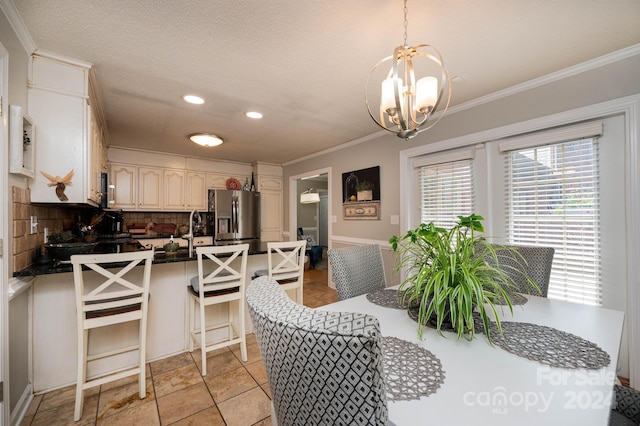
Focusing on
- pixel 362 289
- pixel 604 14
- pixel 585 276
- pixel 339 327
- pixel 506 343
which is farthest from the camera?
pixel 585 276

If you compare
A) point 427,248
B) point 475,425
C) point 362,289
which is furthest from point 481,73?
point 475,425

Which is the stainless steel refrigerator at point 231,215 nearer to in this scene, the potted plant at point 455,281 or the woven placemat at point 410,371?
the potted plant at point 455,281

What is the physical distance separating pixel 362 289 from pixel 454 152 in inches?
77.7

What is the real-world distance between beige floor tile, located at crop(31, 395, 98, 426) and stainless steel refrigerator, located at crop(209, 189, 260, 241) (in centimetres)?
312

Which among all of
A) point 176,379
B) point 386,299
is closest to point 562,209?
point 386,299

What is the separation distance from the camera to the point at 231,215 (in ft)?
15.6

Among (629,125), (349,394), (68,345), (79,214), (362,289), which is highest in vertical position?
(629,125)

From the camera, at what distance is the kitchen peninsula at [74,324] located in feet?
5.63

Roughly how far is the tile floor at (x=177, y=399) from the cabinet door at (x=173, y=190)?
3.06m

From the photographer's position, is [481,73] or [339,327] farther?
[481,73]

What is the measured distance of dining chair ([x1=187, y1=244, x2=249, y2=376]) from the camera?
1979 mm

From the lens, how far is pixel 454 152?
9.21ft

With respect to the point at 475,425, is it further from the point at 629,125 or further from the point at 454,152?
the point at 454,152

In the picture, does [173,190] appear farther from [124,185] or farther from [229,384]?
[229,384]
